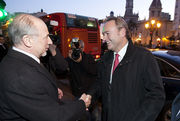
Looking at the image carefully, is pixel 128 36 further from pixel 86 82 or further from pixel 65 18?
pixel 65 18

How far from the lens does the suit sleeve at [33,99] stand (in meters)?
1.27

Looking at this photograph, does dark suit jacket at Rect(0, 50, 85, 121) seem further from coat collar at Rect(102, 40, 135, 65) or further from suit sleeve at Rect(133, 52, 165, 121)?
coat collar at Rect(102, 40, 135, 65)

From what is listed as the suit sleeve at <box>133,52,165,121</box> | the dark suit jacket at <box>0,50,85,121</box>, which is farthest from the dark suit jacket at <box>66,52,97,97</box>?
the dark suit jacket at <box>0,50,85,121</box>

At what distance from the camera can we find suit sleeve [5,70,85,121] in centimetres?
127

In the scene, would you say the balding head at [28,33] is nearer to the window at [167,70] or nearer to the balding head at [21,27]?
the balding head at [21,27]

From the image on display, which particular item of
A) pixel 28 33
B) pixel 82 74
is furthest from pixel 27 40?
pixel 82 74

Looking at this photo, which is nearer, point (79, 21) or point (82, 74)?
point (82, 74)

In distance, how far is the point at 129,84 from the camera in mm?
1912

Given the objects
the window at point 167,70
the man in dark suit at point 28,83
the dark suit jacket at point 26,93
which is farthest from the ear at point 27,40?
the window at point 167,70

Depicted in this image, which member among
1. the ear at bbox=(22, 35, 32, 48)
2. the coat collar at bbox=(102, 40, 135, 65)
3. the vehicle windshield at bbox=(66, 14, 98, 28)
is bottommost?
the coat collar at bbox=(102, 40, 135, 65)

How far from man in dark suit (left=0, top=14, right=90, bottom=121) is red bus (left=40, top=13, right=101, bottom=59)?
7.43m

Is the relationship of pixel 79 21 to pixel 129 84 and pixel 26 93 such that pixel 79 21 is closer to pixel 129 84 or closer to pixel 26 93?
pixel 129 84

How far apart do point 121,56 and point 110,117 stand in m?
0.87

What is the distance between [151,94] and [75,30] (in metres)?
9.36
